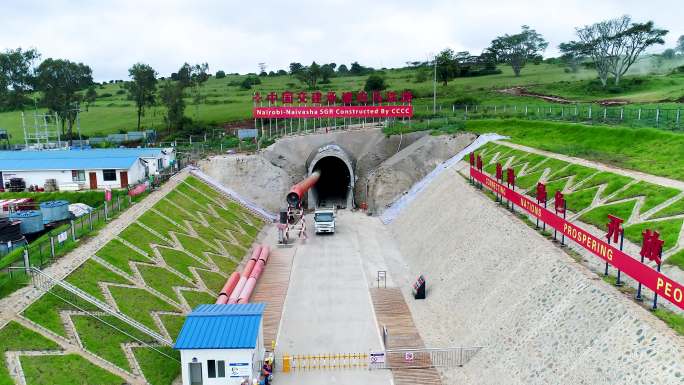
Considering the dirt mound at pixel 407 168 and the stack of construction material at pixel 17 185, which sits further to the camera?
the dirt mound at pixel 407 168

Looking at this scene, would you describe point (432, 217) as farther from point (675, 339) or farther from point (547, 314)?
point (675, 339)

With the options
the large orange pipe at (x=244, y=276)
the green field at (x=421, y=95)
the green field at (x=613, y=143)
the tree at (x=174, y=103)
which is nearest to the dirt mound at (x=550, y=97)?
the green field at (x=421, y=95)

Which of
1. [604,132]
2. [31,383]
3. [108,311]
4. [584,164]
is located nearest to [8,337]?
[31,383]

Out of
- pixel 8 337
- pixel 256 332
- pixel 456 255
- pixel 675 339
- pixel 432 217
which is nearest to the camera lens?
pixel 675 339

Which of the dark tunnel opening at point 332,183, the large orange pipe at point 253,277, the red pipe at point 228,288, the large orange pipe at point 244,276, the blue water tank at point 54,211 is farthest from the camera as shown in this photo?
the dark tunnel opening at point 332,183

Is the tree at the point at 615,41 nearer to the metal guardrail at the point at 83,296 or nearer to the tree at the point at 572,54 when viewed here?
the tree at the point at 572,54

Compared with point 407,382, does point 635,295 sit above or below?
above
